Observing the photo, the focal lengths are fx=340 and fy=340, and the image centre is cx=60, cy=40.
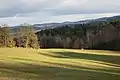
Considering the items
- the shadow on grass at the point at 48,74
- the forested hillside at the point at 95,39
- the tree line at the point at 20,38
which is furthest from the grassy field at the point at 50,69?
the forested hillside at the point at 95,39

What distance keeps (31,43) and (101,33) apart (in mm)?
87102

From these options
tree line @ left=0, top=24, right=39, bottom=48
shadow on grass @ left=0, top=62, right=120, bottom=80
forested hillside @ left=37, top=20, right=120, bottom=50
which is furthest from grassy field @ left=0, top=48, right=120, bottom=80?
forested hillside @ left=37, top=20, right=120, bottom=50

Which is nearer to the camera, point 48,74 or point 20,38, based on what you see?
point 48,74

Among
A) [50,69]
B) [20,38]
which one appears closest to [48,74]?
[50,69]

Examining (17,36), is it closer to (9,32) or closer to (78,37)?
(9,32)

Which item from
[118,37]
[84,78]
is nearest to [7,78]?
[84,78]

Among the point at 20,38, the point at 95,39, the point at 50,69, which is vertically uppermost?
the point at 20,38

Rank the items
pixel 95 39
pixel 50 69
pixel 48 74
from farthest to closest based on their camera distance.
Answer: pixel 95 39, pixel 50 69, pixel 48 74

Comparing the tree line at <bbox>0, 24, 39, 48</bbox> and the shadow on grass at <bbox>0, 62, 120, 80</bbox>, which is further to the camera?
the tree line at <bbox>0, 24, 39, 48</bbox>

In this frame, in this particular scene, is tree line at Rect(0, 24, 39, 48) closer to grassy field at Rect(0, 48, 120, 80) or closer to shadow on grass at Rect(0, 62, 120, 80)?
grassy field at Rect(0, 48, 120, 80)

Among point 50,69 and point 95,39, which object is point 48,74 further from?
point 95,39

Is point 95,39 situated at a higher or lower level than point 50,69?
lower

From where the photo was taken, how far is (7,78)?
75.2ft

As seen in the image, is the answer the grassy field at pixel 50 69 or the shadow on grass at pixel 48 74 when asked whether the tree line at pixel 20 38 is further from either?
the shadow on grass at pixel 48 74
